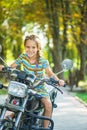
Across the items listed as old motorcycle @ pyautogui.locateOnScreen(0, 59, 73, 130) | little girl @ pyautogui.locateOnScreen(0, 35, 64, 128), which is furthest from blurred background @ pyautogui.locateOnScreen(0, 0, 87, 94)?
old motorcycle @ pyautogui.locateOnScreen(0, 59, 73, 130)

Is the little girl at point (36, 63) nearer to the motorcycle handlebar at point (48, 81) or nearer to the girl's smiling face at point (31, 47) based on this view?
the girl's smiling face at point (31, 47)

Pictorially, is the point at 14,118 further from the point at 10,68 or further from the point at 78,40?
the point at 78,40

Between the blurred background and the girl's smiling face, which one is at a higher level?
the girl's smiling face

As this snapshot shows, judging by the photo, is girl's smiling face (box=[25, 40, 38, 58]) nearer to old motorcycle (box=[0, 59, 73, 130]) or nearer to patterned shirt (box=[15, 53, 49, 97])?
patterned shirt (box=[15, 53, 49, 97])

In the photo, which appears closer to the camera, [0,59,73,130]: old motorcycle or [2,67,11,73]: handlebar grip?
[0,59,73,130]: old motorcycle

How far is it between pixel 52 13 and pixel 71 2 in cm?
138

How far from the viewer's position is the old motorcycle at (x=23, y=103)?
23.1 feet

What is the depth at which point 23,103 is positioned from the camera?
7086 millimetres

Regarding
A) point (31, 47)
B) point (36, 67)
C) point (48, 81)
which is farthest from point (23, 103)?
point (31, 47)

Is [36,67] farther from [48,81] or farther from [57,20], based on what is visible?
[57,20]

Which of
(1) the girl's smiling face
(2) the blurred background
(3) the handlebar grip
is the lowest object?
(2) the blurred background

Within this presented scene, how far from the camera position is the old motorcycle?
7.04 meters

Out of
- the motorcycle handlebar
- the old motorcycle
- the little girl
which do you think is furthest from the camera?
the little girl

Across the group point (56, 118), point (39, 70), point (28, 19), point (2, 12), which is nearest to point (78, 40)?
point (28, 19)
